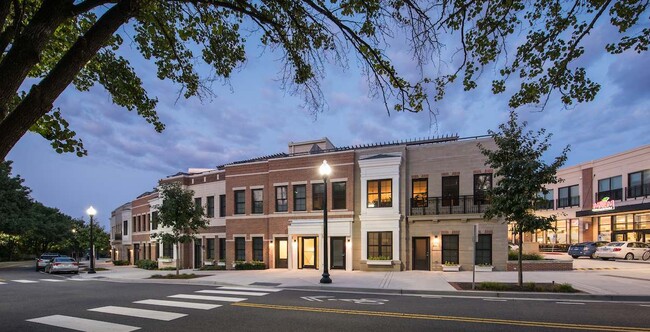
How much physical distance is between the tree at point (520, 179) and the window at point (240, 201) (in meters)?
18.2

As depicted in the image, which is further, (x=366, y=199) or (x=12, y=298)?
(x=366, y=199)

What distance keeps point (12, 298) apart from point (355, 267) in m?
17.0

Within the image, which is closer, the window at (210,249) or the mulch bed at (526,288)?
the mulch bed at (526,288)

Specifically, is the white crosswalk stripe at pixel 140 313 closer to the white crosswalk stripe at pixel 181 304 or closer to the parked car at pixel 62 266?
the white crosswalk stripe at pixel 181 304

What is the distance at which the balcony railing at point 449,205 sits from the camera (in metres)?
22.5

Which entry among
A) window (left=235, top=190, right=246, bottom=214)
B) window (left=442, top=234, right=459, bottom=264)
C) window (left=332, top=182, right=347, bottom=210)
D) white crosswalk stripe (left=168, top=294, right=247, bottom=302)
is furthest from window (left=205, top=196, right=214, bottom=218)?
window (left=442, top=234, right=459, bottom=264)

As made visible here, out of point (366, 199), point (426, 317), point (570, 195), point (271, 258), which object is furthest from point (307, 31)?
point (570, 195)

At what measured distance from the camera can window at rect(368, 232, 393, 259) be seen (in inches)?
942

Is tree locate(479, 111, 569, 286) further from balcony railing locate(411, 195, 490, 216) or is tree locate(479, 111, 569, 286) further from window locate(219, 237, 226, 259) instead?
window locate(219, 237, 226, 259)

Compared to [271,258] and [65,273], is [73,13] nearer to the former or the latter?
[271,258]

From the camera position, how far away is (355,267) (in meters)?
24.6

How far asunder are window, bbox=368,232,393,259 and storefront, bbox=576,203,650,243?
2417cm

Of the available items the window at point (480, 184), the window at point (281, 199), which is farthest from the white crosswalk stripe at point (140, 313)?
the window at point (480, 184)

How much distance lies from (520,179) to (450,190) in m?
8.48
